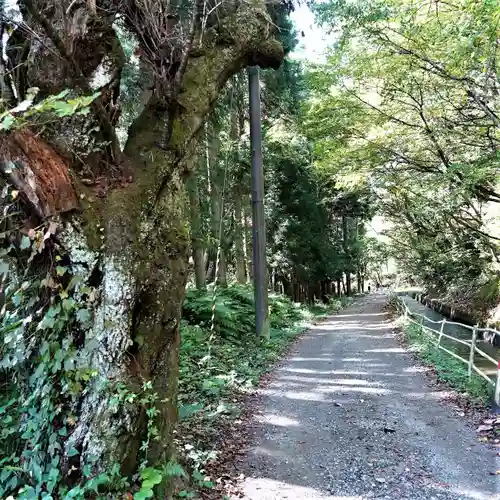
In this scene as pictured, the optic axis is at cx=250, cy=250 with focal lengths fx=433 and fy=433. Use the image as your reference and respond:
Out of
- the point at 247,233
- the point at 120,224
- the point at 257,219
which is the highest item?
the point at 247,233

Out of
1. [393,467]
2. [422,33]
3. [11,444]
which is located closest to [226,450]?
[393,467]

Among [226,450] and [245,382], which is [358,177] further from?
[226,450]

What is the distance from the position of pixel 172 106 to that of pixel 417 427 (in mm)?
4903

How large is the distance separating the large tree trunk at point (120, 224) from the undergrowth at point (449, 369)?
521 centimetres

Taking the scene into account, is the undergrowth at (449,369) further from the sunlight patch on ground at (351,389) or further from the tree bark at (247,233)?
the tree bark at (247,233)

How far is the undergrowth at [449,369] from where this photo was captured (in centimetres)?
668

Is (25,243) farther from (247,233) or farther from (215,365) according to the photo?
(247,233)

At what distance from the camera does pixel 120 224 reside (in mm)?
3248

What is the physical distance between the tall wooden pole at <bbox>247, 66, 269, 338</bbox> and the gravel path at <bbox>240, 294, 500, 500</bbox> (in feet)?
9.12

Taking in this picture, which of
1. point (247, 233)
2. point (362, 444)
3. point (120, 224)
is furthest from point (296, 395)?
point (247, 233)

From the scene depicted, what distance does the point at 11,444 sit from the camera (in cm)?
332

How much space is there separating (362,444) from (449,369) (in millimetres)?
4001

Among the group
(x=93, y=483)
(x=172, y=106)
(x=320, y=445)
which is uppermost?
(x=172, y=106)

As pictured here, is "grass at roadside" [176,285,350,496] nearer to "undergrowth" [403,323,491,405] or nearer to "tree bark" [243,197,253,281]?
"undergrowth" [403,323,491,405]
